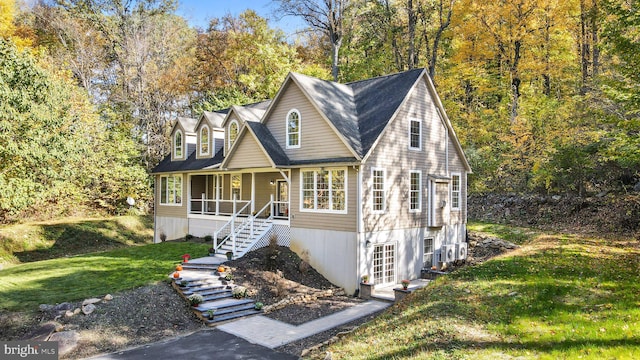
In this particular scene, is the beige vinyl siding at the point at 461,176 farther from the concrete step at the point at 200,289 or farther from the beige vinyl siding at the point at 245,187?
the concrete step at the point at 200,289

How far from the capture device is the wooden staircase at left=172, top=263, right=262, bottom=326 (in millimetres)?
12430

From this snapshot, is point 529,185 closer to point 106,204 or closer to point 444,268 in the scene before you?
point 444,268

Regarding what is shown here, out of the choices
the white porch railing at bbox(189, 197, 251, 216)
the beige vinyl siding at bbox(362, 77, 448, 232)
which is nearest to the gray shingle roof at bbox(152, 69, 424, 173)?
the beige vinyl siding at bbox(362, 77, 448, 232)

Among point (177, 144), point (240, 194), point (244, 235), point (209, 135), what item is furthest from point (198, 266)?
point (177, 144)

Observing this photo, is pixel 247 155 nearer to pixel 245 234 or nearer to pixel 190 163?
pixel 245 234

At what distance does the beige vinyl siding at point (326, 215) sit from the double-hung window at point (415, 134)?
4.08 m

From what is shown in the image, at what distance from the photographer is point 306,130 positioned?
1728 centimetres

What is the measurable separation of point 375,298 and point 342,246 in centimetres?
228

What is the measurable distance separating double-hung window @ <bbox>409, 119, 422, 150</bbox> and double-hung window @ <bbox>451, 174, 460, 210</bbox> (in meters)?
3.55

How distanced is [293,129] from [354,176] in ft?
13.4

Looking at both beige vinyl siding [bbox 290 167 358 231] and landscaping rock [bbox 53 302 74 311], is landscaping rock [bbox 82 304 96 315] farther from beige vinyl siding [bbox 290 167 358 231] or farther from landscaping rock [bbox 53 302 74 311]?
beige vinyl siding [bbox 290 167 358 231]

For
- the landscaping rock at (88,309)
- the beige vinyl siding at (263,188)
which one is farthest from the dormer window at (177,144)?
the landscaping rock at (88,309)

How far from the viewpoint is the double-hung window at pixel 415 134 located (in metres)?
18.0

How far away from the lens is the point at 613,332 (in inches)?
291
